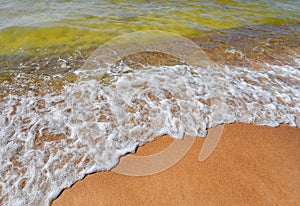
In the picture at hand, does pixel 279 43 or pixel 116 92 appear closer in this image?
pixel 116 92

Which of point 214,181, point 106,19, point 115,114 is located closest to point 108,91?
point 115,114

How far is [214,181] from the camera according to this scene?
6.73ft

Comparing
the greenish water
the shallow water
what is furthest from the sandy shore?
the greenish water

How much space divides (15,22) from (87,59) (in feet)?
9.23

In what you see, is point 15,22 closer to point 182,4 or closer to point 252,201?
point 182,4

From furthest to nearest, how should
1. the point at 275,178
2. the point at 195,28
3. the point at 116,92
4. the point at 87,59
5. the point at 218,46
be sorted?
the point at 195,28, the point at 218,46, the point at 87,59, the point at 116,92, the point at 275,178

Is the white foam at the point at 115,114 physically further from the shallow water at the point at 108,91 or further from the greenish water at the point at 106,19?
the greenish water at the point at 106,19

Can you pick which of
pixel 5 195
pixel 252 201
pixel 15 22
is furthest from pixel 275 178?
pixel 15 22

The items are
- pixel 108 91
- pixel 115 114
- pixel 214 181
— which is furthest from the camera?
pixel 108 91

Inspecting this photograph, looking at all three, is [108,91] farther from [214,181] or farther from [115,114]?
[214,181]

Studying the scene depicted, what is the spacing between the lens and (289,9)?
802cm

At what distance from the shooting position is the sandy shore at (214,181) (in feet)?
6.28

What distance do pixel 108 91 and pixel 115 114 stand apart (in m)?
0.58

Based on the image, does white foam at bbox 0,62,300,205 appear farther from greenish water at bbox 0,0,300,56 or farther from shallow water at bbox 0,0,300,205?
greenish water at bbox 0,0,300,56
